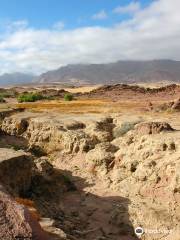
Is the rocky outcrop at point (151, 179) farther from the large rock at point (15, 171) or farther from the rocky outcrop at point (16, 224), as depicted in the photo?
the rocky outcrop at point (16, 224)

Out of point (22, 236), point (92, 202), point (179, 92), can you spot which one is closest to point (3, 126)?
point (92, 202)

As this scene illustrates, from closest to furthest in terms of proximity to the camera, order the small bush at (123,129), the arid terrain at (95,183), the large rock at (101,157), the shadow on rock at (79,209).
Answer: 1. the arid terrain at (95,183)
2. the shadow on rock at (79,209)
3. the large rock at (101,157)
4. the small bush at (123,129)

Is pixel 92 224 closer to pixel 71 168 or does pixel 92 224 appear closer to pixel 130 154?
pixel 130 154

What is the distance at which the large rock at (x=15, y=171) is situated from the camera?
49.8ft

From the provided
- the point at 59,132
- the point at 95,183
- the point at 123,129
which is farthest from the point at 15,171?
the point at 123,129

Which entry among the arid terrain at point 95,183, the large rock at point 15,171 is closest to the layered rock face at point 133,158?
the arid terrain at point 95,183

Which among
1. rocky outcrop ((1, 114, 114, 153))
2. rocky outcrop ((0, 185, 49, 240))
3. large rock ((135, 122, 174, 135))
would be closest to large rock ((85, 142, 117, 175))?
rocky outcrop ((1, 114, 114, 153))

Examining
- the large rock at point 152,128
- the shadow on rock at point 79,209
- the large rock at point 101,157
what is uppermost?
the large rock at point 152,128

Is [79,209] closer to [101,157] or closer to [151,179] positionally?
[151,179]

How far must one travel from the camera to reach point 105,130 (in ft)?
88.2

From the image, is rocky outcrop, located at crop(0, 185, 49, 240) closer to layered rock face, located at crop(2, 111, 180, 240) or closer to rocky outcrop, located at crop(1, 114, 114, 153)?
layered rock face, located at crop(2, 111, 180, 240)

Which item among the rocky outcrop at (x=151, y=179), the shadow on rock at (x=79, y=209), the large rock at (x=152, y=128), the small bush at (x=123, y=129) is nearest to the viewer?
the shadow on rock at (x=79, y=209)

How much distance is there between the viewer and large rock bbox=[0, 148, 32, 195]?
15172mm

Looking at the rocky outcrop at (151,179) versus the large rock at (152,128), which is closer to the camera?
the rocky outcrop at (151,179)
